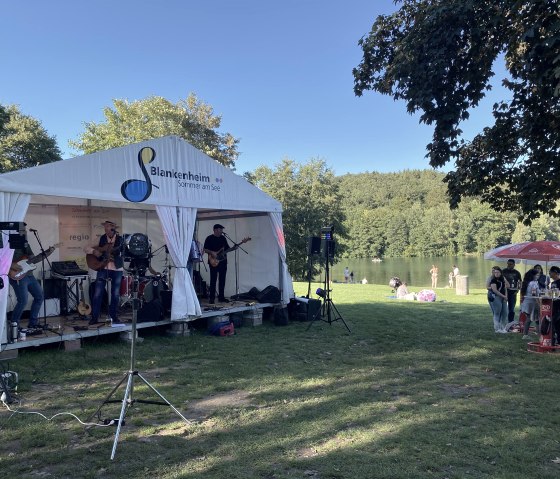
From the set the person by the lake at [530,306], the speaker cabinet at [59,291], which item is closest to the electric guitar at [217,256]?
the speaker cabinet at [59,291]

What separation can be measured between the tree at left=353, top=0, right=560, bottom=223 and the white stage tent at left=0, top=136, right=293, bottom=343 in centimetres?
314

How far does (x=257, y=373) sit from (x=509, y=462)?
3168 millimetres

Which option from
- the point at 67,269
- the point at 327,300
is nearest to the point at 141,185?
the point at 67,269

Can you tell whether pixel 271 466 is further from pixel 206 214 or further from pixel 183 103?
pixel 183 103

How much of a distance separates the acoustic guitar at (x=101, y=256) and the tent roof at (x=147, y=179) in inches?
36.3

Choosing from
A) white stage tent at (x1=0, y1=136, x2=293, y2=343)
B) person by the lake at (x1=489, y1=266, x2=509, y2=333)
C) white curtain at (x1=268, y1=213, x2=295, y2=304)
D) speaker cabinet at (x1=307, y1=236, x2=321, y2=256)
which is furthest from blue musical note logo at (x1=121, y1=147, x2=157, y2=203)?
person by the lake at (x1=489, y1=266, x2=509, y2=333)

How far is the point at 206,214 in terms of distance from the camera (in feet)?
36.6

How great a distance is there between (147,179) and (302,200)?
2054cm

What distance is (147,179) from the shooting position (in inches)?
298

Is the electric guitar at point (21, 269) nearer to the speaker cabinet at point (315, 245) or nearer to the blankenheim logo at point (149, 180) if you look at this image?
the blankenheim logo at point (149, 180)

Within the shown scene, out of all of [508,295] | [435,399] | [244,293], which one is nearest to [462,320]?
[508,295]

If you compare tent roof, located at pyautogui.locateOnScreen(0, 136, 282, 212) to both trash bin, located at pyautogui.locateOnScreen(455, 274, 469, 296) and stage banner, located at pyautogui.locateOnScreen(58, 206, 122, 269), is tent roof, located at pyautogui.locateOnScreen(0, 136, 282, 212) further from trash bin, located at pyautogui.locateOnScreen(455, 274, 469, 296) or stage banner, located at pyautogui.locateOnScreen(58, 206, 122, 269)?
trash bin, located at pyautogui.locateOnScreen(455, 274, 469, 296)

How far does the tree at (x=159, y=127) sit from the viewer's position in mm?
23719

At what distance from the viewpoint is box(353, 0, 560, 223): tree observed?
584 cm
